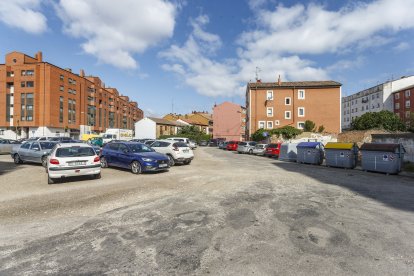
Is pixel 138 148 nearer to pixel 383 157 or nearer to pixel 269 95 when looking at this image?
pixel 383 157

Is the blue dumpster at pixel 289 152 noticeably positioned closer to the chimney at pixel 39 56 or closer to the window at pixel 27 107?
the window at pixel 27 107

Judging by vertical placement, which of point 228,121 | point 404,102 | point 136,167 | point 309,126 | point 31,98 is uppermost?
point 404,102

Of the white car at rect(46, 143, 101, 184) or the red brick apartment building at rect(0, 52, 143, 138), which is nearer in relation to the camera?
the white car at rect(46, 143, 101, 184)

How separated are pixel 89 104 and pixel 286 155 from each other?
2403 inches

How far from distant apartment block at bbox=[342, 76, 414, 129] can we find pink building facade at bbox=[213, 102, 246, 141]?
29.7 m

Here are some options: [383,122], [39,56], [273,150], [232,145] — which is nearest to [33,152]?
[273,150]

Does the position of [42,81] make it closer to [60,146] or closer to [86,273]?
[60,146]

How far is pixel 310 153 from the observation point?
18.5 metres

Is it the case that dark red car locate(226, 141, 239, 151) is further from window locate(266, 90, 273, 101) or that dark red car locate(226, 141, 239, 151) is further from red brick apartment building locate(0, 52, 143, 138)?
red brick apartment building locate(0, 52, 143, 138)

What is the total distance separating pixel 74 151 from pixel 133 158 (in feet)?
9.16

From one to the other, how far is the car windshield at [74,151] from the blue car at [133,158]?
7.40 ft

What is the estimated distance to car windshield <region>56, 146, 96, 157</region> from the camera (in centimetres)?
955

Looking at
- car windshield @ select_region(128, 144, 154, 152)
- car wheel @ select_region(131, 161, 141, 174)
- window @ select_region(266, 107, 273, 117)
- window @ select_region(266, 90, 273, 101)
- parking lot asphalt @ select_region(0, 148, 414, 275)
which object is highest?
window @ select_region(266, 90, 273, 101)

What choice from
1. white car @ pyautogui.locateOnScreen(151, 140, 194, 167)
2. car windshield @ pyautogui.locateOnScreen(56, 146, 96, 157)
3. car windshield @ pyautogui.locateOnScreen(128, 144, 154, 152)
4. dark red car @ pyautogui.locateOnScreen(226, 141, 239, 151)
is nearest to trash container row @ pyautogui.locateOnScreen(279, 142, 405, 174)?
white car @ pyautogui.locateOnScreen(151, 140, 194, 167)
